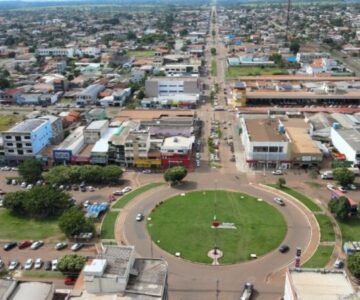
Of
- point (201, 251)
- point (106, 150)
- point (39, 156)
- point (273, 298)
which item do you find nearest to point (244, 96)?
point (106, 150)

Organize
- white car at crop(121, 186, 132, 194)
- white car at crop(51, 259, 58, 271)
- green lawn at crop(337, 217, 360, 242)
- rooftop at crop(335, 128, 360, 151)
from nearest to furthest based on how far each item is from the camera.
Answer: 1. white car at crop(51, 259, 58, 271)
2. green lawn at crop(337, 217, 360, 242)
3. white car at crop(121, 186, 132, 194)
4. rooftop at crop(335, 128, 360, 151)

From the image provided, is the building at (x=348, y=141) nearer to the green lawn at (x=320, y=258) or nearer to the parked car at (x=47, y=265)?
the green lawn at (x=320, y=258)

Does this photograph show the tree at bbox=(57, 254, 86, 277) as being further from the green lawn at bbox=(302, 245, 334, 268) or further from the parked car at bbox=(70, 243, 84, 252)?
the green lawn at bbox=(302, 245, 334, 268)

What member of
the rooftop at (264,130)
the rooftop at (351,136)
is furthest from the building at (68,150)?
the rooftop at (351,136)

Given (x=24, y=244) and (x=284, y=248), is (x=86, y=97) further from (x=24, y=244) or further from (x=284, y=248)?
(x=284, y=248)

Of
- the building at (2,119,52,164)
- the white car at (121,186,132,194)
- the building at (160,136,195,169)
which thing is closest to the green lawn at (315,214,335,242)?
the building at (160,136,195,169)
